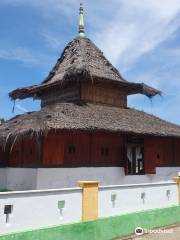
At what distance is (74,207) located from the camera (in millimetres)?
9953

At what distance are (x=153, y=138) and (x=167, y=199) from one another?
477 centimetres

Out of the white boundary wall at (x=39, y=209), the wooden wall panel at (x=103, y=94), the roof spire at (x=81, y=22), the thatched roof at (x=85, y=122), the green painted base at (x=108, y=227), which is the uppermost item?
the roof spire at (x=81, y=22)

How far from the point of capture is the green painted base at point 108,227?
9010 mm

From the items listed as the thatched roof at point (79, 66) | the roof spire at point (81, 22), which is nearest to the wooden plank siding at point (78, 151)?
the thatched roof at point (79, 66)

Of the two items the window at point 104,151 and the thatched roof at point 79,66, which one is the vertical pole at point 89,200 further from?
the thatched roof at point 79,66

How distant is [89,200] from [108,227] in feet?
3.40

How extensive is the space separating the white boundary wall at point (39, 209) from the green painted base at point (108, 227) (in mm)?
176

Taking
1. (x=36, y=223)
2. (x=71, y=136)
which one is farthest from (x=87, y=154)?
(x=36, y=223)

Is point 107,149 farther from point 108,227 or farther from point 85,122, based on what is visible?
point 108,227

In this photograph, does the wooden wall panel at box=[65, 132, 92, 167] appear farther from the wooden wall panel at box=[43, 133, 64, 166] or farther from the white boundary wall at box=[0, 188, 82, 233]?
the white boundary wall at box=[0, 188, 82, 233]

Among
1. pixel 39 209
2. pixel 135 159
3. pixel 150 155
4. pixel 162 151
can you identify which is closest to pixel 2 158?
pixel 135 159

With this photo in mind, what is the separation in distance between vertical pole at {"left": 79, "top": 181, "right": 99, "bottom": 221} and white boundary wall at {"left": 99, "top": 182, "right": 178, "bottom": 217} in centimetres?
21

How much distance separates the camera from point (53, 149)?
45.8ft

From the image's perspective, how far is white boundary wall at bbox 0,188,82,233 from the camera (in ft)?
28.0
